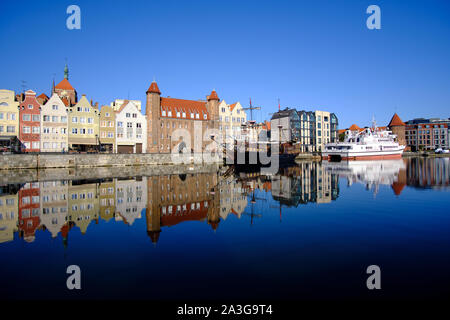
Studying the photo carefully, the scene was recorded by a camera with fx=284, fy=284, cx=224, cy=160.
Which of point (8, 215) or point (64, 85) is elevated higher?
point (64, 85)

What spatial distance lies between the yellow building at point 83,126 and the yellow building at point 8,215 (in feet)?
138

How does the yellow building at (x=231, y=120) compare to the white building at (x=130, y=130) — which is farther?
the yellow building at (x=231, y=120)

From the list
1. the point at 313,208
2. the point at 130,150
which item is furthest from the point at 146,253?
the point at 130,150

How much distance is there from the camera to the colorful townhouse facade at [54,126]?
58344 mm

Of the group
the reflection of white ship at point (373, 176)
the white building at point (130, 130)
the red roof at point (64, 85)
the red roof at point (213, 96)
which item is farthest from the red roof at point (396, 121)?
the red roof at point (64, 85)

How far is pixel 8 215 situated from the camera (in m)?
14.5

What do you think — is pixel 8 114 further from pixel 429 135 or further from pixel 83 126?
pixel 429 135

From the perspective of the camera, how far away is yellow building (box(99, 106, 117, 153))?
64.4m

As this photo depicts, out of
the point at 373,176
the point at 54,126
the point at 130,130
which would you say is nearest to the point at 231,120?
the point at 130,130

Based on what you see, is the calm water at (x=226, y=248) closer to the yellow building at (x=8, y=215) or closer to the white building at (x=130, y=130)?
the yellow building at (x=8, y=215)

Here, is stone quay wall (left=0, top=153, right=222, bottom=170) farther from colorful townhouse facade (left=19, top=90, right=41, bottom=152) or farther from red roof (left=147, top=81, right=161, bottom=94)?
red roof (left=147, top=81, right=161, bottom=94)

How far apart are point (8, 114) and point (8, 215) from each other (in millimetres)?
52457

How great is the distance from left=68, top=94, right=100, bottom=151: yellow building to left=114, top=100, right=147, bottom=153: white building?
4651mm

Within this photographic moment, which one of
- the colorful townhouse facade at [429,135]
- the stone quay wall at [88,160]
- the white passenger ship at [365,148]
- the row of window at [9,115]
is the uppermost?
the colorful townhouse facade at [429,135]
